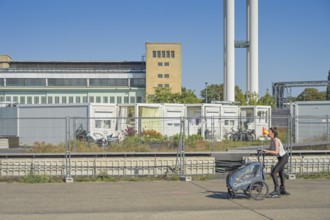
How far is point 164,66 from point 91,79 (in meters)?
15.7

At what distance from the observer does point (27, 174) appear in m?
16.5

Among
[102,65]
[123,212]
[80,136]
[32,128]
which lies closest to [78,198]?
[123,212]

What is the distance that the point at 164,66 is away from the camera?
99.4 metres

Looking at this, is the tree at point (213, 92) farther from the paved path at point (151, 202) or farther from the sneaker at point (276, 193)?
the sneaker at point (276, 193)

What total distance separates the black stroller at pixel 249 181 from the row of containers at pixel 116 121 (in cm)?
1179

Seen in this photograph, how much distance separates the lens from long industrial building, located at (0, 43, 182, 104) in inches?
3403

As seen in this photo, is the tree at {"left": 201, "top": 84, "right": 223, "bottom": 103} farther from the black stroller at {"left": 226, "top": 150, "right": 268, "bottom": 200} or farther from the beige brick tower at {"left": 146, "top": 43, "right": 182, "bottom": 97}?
the black stroller at {"left": 226, "top": 150, "right": 268, "bottom": 200}

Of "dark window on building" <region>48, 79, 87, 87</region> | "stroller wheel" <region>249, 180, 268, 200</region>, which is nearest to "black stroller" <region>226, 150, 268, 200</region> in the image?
"stroller wheel" <region>249, 180, 268, 200</region>

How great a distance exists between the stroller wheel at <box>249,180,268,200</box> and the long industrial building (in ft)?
243

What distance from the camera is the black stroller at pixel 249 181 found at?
11.9 m

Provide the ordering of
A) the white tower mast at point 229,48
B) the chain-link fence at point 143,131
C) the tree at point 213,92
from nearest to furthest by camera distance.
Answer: the chain-link fence at point 143,131 < the white tower mast at point 229,48 < the tree at point 213,92

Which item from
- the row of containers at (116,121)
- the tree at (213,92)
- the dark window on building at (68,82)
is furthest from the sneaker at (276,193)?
the tree at (213,92)

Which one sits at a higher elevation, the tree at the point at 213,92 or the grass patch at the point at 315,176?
the tree at the point at 213,92

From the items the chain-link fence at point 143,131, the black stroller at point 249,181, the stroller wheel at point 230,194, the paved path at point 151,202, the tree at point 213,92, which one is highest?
the tree at point 213,92
